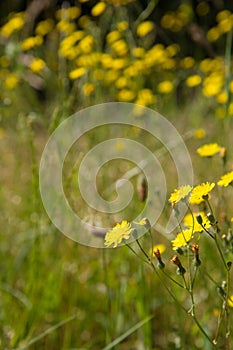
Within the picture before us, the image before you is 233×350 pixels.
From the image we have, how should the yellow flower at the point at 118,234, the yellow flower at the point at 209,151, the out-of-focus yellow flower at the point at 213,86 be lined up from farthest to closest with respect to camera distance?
1. the out-of-focus yellow flower at the point at 213,86
2. the yellow flower at the point at 209,151
3. the yellow flower at the point at 118,234

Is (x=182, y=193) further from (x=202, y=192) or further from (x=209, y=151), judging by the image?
(x=209, y=151)

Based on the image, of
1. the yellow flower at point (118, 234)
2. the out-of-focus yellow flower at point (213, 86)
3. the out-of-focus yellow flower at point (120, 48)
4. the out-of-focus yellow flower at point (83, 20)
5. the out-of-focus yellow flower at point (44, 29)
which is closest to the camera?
the yellow flower at point (118, 234)

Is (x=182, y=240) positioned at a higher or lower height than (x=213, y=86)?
lower

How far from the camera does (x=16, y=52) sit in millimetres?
1598

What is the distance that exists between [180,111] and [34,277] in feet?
8.26

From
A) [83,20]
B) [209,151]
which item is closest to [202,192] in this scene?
[209,151]

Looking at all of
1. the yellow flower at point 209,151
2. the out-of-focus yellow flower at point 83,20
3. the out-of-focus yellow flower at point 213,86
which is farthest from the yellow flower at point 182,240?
the out-of-focus yellow flower at point 83,20

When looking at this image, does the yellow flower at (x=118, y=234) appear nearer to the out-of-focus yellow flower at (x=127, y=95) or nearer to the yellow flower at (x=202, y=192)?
the yellow flower at (x=202, y=192)

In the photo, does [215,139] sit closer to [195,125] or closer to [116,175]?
[195,125]

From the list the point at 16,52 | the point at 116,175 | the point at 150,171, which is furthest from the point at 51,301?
the point at 116,175

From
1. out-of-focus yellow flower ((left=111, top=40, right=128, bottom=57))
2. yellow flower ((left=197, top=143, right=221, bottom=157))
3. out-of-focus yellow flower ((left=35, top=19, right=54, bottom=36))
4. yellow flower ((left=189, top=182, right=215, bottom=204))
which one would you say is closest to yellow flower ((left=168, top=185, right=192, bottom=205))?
yellow flower ((left=189, top=182, right=215, bottom=204))

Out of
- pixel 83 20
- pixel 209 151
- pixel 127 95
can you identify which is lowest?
pixel 209 151

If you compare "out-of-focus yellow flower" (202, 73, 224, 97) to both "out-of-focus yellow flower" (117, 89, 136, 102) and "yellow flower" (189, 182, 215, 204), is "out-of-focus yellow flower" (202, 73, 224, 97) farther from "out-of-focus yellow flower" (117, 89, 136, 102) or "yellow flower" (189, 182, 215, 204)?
"yellow flower" (189, 182, 215, 204)

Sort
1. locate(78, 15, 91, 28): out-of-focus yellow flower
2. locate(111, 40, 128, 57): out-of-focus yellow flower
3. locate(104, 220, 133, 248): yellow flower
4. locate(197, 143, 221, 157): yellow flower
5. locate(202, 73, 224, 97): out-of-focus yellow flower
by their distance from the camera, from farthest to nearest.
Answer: locate(78, 15, 91, 28): out-of-focus yellow flower
locate(111, 40, 128, 57): out-of-focus yellow flower
locate(202, 73, 224, 97): out-of-focus yellow flower
locate(197, 143, 221, 157): yellow flower
locate(104, 220, 133, 248): yellow flower
